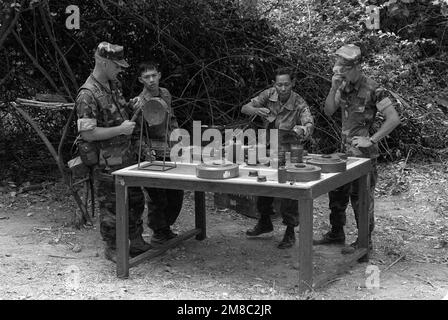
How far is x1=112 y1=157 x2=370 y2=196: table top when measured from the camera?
16.0 ft

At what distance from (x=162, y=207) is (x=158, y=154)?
0.51 metres

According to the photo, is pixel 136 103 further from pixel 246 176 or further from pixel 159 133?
pixel 246 176

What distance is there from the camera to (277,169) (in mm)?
5234

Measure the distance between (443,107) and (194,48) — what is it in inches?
129

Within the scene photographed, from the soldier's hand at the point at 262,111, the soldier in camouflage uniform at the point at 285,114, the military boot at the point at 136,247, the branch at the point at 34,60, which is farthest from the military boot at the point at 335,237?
the branch at the point at 34,60

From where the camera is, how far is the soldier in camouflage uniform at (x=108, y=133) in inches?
218

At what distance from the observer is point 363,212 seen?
19.0 feet

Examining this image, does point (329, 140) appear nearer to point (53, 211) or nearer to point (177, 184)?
point (53, 211)

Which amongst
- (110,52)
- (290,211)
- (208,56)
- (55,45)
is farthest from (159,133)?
(208,56)

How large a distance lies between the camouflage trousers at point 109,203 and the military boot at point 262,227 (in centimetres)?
124

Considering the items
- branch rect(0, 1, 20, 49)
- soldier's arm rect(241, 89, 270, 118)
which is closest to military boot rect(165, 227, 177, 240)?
soldier's arm rect(241, 89, 270, 118)

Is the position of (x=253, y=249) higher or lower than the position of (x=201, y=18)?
lower

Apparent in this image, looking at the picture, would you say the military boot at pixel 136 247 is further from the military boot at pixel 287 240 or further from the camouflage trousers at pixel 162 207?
the military boot at pixel 287 240
